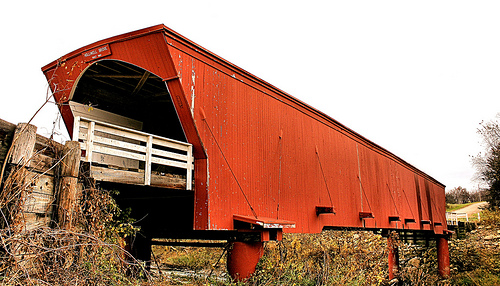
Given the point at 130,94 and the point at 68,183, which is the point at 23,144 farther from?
the point at 130,94

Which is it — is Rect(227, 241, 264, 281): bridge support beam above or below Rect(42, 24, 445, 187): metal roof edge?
below

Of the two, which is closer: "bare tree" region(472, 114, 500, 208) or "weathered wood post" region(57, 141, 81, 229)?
"weathered wood post" region(57, 141, 81, 229)

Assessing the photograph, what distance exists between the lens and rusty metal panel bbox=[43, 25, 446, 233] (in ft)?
22.9

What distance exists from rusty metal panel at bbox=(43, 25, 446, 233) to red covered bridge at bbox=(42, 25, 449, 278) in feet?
0.08

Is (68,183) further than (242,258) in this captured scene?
No

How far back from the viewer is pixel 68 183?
527cm

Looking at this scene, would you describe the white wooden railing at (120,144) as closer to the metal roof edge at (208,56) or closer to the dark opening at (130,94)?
the metal roof edge at (208,56)

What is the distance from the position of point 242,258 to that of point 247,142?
2.52 meters

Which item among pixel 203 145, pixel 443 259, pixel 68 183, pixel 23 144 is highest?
pixel 203 145

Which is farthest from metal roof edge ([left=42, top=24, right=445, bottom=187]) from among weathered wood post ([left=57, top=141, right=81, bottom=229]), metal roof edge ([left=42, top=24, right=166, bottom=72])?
weathered wood post ([left=57, top=141, right=81, bottom=229])

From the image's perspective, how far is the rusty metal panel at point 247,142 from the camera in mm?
6980

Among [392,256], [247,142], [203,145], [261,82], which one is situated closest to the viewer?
[203,145]

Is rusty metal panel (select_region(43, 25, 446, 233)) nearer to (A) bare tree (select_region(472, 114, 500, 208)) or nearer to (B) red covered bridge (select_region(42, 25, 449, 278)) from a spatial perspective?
(B) red covered bridge (select_region(42, 25, 449, 278))

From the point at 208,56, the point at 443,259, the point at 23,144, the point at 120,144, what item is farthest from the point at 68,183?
A: the point at 443,259
